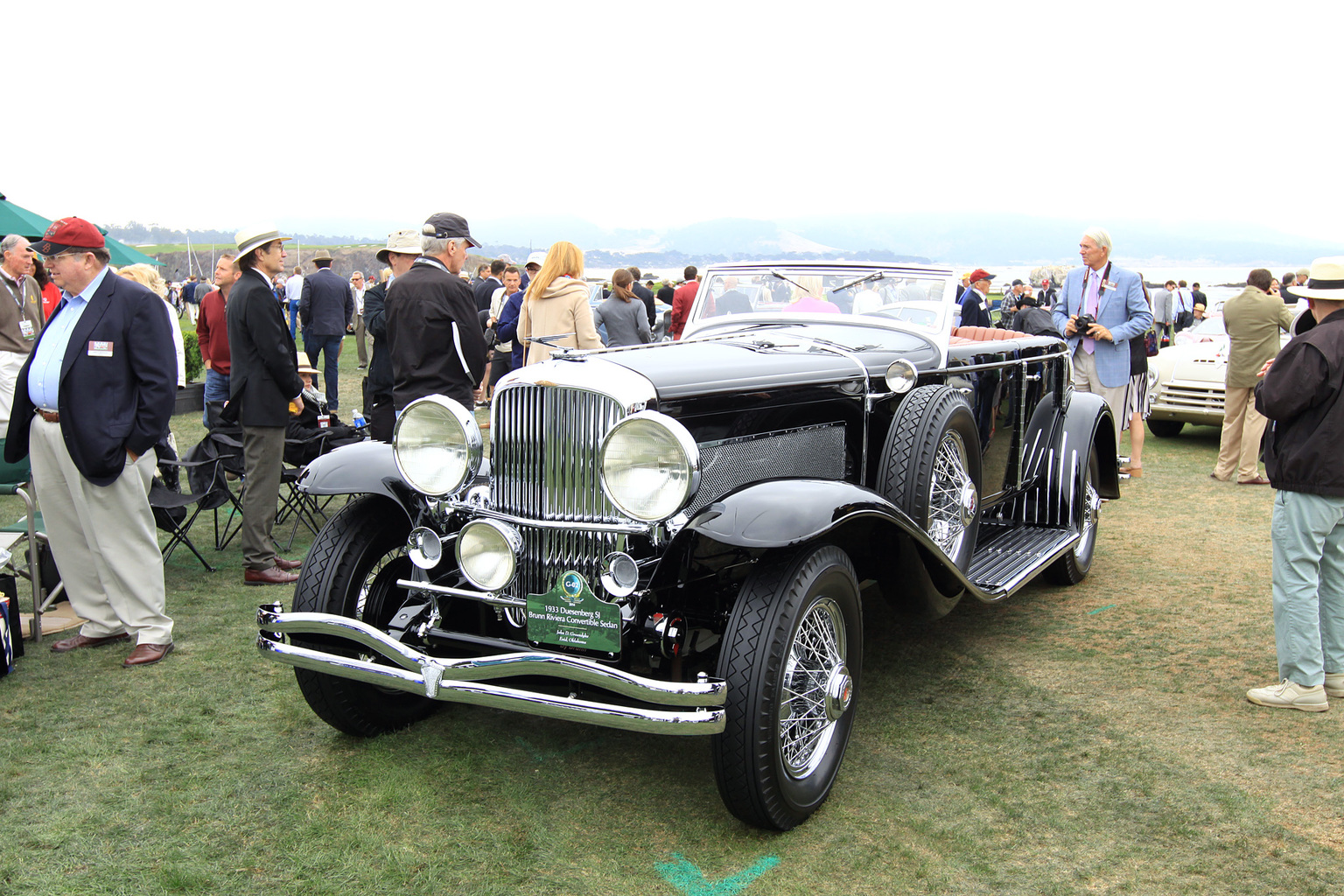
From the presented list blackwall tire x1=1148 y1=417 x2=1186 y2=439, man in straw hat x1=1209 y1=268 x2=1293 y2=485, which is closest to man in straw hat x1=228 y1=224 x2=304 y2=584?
man in straw hat x1=1209 y1=268 x2=1293 y2=485

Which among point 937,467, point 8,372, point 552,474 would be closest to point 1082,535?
point 937,467

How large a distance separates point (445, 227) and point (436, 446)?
239cm

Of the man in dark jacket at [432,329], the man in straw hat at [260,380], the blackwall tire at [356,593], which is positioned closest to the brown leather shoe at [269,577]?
the man in straw hat at [260,380]

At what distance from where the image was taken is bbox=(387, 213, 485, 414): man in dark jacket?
505 centimetres

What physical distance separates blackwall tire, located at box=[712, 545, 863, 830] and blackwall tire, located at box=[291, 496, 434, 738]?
1415 millimetres

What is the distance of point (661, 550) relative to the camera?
3.05 meters

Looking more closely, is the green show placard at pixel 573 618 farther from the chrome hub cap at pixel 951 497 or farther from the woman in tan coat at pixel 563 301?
the woman in tan coat at pixel 563 301

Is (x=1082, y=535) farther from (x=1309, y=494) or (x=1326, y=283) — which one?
(x=1326, y=283)

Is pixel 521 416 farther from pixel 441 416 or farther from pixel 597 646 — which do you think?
pixel 597 646

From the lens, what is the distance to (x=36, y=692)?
394 centimetres

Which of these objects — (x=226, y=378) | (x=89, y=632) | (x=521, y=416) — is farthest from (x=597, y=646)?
(x=226, y=378)

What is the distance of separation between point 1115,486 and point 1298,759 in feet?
9.31

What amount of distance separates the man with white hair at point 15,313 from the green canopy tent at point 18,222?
1712 mm

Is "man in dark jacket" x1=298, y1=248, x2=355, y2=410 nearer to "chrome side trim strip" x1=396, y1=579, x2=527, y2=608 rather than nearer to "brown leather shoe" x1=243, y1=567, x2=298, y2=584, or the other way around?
"brown leather shoe" x1=243, y1=567, x2=298, y2=584
